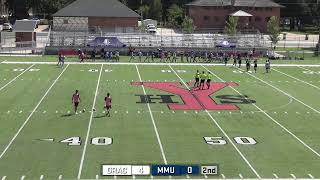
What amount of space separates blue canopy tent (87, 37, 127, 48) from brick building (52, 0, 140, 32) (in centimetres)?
2157

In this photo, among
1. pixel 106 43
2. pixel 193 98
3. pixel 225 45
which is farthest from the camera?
pixel 225 45

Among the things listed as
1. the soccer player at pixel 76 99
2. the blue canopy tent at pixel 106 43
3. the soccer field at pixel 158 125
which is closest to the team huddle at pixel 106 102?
the soccer player at pixel 76 99

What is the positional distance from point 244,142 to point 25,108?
434 inches

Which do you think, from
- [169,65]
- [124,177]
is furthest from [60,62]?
[124,177]

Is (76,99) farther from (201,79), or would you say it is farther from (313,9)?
(313,9)

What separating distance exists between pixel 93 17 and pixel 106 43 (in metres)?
27.3

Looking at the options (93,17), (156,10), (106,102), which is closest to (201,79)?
(106,102)

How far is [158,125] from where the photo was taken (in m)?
25.3

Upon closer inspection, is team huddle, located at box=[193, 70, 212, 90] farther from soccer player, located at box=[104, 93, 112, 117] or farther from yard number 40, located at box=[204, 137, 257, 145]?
yard number 40, located at box=[204, 137, 257, 145]

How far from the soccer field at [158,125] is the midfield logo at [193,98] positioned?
0.18ft

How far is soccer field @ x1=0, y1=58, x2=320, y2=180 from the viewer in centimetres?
1945

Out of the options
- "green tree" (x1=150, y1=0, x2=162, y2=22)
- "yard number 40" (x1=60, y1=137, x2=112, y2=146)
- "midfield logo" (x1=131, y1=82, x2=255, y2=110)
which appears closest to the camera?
"yard number 40" (x1=60, y1=137, x2=112, y2=146)

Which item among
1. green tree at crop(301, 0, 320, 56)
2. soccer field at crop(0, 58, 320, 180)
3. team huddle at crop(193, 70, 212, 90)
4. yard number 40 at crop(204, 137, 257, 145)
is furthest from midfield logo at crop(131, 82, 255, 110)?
green tree at crop(301, 0, 320, 56)

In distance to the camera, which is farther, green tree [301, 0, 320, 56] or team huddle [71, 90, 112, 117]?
green tree [301, 0, 320, 56]
